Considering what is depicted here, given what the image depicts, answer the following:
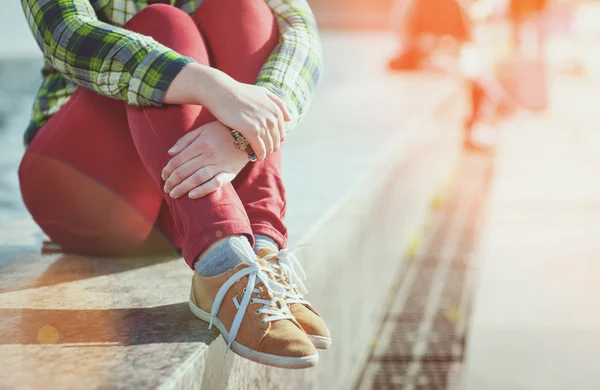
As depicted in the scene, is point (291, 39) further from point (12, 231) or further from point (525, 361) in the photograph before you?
point (525, 361)

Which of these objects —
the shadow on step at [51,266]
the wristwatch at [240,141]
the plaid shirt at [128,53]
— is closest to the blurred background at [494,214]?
the shadow on step at [51,266]

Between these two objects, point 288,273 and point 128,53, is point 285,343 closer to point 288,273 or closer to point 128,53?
point 288,273

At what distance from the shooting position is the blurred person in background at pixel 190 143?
1.30 m

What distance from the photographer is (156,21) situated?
4.97ft

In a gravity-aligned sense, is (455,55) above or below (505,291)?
below

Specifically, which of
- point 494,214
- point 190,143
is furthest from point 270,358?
point 494,214

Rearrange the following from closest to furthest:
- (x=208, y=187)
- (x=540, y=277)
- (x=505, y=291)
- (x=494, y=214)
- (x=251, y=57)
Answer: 1. (x=208, y=187)
2. (x=251, y=57)
3. (x=505, y=291)
4. (x=540, y=277)
5. (x=494, y=214)

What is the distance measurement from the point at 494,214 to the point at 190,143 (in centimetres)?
309

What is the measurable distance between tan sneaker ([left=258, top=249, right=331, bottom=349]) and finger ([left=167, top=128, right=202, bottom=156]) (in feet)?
0.75

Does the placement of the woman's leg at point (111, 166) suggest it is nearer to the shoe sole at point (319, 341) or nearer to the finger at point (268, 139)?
the finger at point (268, 139)

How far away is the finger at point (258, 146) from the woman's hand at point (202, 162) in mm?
28

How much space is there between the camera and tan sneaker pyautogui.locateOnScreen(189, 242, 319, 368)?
1219mm

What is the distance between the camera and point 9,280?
159cm

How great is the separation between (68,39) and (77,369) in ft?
2.09
